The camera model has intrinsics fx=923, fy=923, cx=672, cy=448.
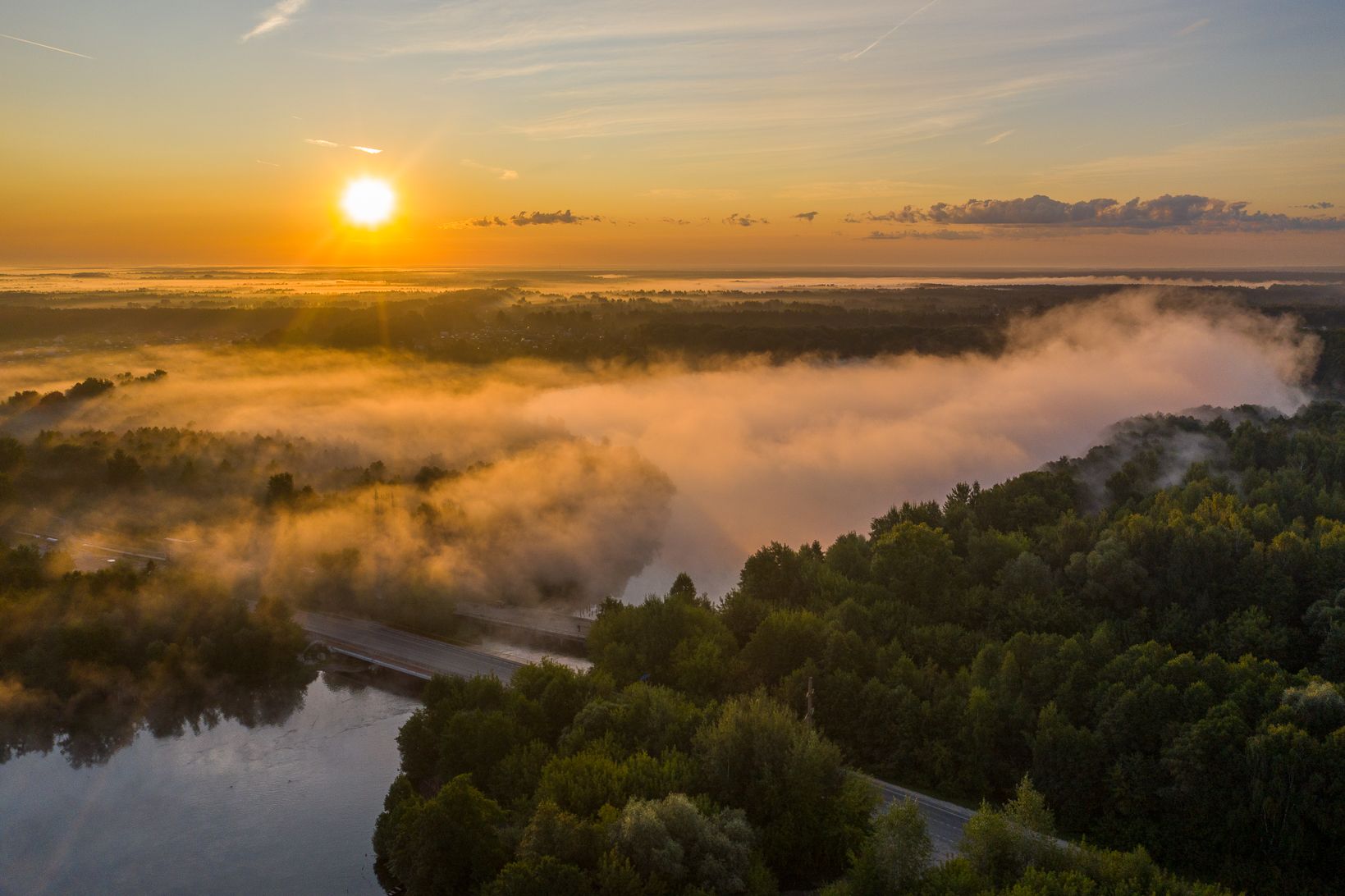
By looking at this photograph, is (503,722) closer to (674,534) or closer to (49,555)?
(49,555)

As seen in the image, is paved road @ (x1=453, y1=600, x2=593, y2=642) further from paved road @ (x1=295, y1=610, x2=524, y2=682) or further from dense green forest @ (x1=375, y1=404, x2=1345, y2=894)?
dense green forest @ (x1=375, y1=404, x2=1345, y2=894)

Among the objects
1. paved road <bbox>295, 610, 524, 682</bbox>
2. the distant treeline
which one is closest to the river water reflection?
paved road <bbox>295, 610, 524, 682</bbox>

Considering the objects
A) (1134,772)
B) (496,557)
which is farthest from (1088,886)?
(496,557)

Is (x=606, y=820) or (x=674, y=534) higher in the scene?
(x=606, y=820)

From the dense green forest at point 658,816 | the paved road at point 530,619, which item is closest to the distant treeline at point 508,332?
the paved road at point 530,619

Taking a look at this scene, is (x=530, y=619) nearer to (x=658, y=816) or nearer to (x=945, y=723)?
(x=945, y=723)

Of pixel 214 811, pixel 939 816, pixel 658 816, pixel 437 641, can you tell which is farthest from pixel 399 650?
pixel 939 816
